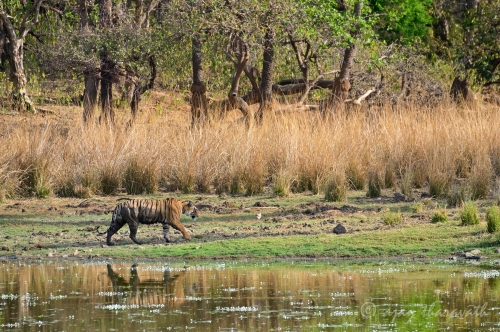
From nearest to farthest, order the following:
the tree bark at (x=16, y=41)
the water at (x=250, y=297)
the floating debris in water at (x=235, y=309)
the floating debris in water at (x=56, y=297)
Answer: the water at (x=250, y=297) → the floating debris in water at (x=235, y=309) → the floating debris in water at (x=56, y=297) → the tree bark at (x=16, y=41)

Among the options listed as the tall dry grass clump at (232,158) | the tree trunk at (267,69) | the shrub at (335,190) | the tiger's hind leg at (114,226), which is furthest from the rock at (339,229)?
the tree trunk at (267,69)

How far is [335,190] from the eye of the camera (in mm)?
12914

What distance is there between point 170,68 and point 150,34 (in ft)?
5.03

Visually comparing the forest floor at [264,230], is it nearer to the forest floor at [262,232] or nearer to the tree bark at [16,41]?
the forest floor at [262,232]

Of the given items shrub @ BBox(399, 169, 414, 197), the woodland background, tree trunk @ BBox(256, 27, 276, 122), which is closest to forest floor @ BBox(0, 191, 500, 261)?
shrub @ BBox(399, 169, 414, 197)

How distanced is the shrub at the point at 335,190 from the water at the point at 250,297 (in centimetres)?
399

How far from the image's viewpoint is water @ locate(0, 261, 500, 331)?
6078 mm

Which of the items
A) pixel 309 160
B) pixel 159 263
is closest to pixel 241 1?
pixel 309 160

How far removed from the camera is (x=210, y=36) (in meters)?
20.0

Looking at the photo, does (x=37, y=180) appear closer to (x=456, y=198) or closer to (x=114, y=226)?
(x=114, y=226)

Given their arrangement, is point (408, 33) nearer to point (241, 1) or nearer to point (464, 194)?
point (241, 1)

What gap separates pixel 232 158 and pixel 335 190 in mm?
1958

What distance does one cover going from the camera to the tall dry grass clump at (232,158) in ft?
45.2

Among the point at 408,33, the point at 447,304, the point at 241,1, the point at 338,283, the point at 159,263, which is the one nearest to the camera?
the point at 447,304
